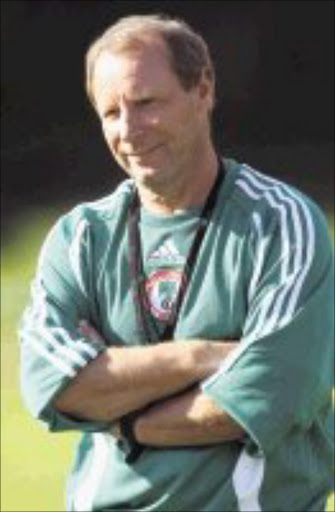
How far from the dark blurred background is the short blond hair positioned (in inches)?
371

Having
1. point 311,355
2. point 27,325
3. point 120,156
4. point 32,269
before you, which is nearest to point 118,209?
point 120,156

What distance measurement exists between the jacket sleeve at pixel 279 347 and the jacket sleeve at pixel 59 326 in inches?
12.1

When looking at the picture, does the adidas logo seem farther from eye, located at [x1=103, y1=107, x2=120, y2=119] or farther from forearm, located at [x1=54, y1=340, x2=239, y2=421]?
eye, located at [x1=103, y1=107, x2=120, y2=119]

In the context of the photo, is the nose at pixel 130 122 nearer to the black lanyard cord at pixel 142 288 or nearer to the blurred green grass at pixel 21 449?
the black lanyard cord at pixel 142 288

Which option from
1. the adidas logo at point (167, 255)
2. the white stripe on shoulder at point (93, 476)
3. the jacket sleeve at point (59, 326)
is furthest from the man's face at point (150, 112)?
the white stripe on shoulder at point (93, 476)

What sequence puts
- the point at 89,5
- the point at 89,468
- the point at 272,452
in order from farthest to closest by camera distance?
the point at 89,5 → the point at 89,468 → the point at 272,452

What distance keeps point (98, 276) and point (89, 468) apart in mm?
420

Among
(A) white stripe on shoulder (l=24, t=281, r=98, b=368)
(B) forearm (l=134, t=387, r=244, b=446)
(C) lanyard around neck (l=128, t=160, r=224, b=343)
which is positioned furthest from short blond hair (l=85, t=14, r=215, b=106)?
(B) forearm (l=134, t=387, r=244, b=446)

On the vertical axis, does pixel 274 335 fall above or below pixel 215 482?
above

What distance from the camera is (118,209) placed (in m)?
3.06

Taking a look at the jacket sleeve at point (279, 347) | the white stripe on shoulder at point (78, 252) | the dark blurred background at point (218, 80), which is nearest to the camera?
the jacket sleeve at point (279, 347)

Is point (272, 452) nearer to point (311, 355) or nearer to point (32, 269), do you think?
point (311, 355)

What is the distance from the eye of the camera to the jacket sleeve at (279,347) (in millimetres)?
2832

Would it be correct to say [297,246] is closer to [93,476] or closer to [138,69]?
[138,69]
